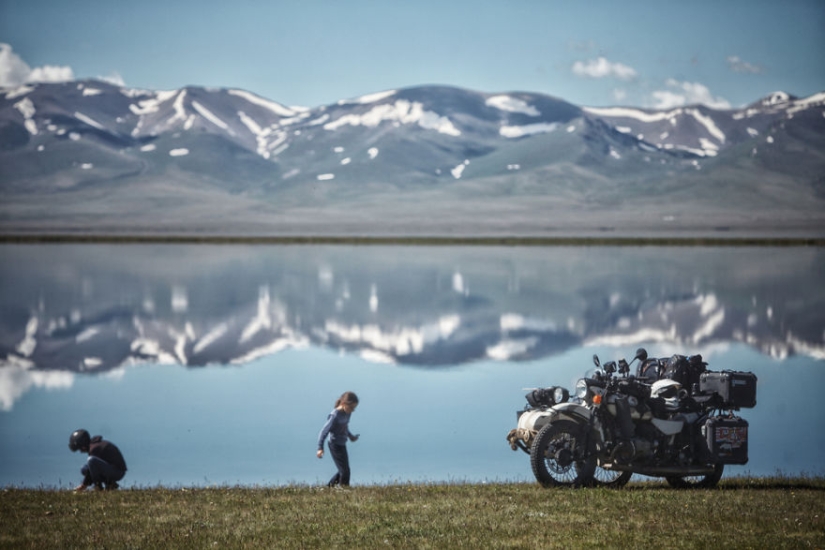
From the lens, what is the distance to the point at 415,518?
1261cm

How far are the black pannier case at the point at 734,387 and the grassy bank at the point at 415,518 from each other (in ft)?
3.56

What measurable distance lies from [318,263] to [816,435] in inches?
3455

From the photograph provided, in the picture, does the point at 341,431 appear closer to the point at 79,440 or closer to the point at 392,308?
the point at 79,440

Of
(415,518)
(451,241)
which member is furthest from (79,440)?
(451,241)

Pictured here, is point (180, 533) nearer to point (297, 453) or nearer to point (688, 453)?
point (688, 453)

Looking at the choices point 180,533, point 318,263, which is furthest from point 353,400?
point 318,263

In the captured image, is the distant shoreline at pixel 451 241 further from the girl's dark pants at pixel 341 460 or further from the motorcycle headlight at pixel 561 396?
the motorcycle headlight at pixel 561 396

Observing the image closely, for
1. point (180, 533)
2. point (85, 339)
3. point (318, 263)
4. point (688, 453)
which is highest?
point (318, 263)

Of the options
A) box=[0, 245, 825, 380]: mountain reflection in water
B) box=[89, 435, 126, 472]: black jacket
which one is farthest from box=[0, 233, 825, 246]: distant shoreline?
box=[89, 435, 126, 472]: black jacket

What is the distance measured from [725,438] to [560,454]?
2.11 metres

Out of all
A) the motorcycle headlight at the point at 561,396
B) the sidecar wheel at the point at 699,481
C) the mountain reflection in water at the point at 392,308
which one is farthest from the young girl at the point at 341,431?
the mountain reflection in water at the point at 392,308

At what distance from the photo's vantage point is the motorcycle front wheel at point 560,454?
47.2 ft

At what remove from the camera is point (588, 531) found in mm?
11992

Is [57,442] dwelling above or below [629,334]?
below
